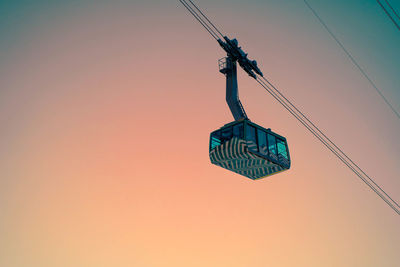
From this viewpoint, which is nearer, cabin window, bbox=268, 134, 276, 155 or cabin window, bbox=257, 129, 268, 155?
cabin window, bbox=257, 129, 268, 155

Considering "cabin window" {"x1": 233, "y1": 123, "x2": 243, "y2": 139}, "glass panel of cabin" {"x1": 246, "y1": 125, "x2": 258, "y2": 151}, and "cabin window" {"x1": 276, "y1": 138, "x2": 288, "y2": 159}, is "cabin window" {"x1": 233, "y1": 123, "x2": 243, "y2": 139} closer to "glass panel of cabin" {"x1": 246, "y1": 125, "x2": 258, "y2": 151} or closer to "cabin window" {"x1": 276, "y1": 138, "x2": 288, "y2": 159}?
→ "glass panel of cabin" {"x1": 246, "y1": 125, "x2": 258, "y2": 151}

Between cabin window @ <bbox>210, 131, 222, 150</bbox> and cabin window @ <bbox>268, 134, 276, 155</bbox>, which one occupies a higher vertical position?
cabin window @ <bbox>210, 131, 222, 150</bbox>

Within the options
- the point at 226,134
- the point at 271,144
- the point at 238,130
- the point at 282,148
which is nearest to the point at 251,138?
the point at 238,130

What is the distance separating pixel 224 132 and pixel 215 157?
1.79 meters

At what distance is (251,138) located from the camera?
67.6 feet

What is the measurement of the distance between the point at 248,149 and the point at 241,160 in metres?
1.39

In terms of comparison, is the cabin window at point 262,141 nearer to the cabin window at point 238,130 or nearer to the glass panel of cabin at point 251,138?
the glass panel of cabin at point 251,138

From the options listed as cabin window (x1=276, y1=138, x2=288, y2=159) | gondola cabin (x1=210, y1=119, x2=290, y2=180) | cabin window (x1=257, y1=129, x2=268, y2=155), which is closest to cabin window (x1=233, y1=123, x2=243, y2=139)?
gondola cabin (x1=210, y1=119, x2=290, y2=180)

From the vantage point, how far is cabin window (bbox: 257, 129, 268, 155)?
2094 centimetres

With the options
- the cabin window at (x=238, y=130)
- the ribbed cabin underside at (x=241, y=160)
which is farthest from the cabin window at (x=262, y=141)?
the cabin window at (x=238, y=130)

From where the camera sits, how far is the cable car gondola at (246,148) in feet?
66.9

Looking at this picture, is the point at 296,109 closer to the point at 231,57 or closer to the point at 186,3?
the point at 231,57

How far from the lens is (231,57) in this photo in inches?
1057

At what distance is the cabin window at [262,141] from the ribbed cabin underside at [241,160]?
0.56 meters
